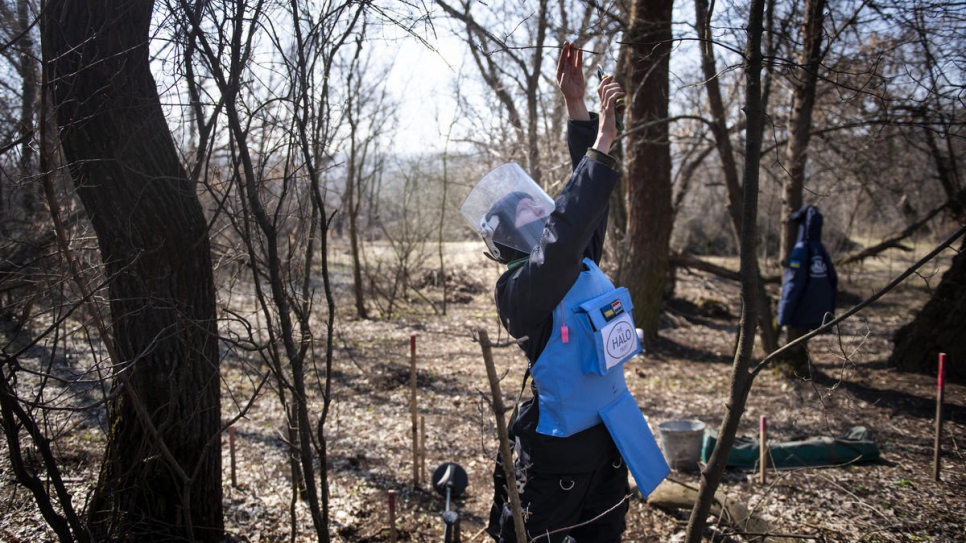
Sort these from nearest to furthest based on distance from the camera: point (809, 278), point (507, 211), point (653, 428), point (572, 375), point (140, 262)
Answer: point (572, 375) → point (507, 211) → point (140, 262) → point (653, 428) → point (809, 278)

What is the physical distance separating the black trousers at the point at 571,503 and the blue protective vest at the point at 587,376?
0.46 ft

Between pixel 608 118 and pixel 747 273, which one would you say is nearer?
pixel 608 118

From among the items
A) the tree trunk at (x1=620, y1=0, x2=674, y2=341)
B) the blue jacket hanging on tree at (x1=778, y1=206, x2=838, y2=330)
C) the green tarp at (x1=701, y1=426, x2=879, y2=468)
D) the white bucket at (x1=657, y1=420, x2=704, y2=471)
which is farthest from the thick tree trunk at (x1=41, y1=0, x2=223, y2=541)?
the tree trunk at (x1=620, y1=0, x2=674, y2=341)

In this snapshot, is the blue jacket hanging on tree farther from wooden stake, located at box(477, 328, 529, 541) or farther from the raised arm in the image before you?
wooden stake, located at box(477, 328, 529, 541)

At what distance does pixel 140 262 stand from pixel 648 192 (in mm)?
6558

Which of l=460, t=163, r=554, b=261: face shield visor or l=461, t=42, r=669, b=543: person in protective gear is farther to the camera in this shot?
l=460, t=163, r=554, b=261: face shield visor

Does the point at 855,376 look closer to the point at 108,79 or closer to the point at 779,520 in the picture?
the point at 779,520

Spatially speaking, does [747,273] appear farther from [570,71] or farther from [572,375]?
[570,71]

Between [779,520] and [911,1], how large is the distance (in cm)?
343

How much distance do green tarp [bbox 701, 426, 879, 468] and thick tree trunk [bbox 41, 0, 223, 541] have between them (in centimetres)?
350

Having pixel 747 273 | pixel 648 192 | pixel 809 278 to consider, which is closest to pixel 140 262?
pixel 747 273

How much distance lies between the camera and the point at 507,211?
2.33 metres

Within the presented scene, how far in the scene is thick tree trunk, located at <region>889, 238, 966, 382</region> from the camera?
6.05 meters

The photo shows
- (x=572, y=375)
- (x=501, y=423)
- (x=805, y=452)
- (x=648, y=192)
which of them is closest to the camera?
(x=501, y=423)
